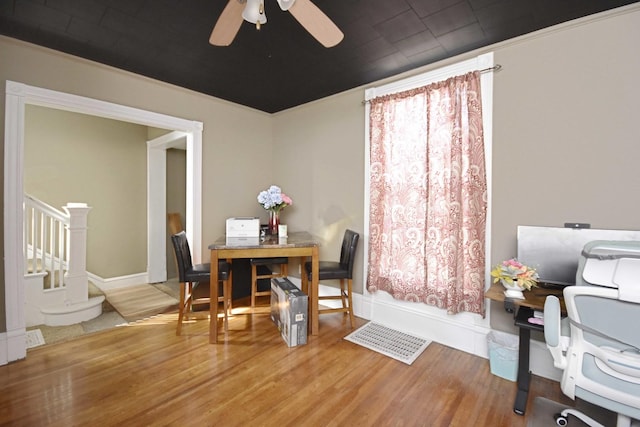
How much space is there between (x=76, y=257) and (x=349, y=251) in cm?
306

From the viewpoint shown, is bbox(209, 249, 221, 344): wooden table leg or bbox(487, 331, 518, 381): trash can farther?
bbox(209, 249, 221, 344): wooden table leg

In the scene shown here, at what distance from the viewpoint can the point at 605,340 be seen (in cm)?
126

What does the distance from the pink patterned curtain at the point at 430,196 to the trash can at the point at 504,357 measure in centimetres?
27

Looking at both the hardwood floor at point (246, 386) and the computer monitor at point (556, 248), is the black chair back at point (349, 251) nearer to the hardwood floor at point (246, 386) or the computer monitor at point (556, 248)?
the hardwood floor at point (246, 386)

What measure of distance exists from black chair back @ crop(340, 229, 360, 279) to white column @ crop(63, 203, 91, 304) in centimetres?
290

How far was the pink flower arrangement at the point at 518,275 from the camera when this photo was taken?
177 centimetres

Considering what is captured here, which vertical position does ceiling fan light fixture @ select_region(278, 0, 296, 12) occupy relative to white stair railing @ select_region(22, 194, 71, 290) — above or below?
above

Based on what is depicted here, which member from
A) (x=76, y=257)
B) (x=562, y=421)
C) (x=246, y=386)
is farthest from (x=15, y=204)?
(x=562, y=421)

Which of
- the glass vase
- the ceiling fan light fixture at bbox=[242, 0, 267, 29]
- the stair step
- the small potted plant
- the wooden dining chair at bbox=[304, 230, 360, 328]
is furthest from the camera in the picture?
the glass vase

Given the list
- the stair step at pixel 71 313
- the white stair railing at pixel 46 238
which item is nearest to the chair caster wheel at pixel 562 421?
the stair step at pixel 71 313

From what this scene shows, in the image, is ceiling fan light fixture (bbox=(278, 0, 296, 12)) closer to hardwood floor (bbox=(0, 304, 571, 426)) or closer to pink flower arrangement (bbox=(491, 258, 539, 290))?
pink flower arrangement (bbox=(491, 258, 539, 290))

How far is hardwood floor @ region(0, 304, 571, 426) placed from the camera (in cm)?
165

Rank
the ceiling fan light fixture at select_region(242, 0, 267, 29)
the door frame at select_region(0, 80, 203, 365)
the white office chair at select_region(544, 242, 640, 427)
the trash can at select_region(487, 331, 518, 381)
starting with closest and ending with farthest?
the white office chair at select_region(544, 242, 640, 427), the ceiling fan light fixture at select_region(242, 0, 267, 29), the trash can at select_region(487, 331, 518, 381), the door frame at select_region(0, 80, 203, 365)

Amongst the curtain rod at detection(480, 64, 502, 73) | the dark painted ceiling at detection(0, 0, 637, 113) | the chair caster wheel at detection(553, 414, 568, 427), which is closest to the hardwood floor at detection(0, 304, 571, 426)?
the chair caster wheel at detection(553, 414, 568, 427)
